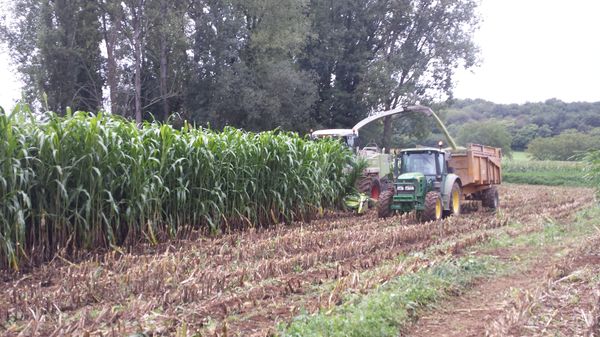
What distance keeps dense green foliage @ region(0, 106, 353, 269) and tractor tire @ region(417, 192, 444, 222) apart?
2.63 metres

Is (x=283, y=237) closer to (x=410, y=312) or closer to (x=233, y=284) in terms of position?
(x=233, y=284)

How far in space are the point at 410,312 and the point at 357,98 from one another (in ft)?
85.7

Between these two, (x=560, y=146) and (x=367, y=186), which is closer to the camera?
(x=367, y=186)

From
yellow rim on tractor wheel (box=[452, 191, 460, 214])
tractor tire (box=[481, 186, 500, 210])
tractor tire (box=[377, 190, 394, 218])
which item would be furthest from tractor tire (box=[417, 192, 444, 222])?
tractor tire (box=[481, 186, 500, 210])

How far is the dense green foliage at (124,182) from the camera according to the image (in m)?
6.72

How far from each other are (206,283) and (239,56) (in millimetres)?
21543

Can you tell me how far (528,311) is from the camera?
15.5ft

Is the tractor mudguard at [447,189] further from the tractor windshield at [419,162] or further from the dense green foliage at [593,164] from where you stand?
the dense green foliage at [593,164]

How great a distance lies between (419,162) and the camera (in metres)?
12.1

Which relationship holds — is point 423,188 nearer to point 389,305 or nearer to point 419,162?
point 419,162

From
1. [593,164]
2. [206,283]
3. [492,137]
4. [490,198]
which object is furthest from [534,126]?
[206,283]

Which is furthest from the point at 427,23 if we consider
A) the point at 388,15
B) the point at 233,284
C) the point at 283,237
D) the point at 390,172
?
the point at 233,284

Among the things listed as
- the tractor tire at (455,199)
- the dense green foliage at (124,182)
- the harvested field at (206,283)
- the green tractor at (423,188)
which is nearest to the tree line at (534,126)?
the tractor tire at (455,199)

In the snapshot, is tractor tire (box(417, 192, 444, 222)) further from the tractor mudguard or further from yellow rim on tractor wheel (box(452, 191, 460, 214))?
yellow rim on tractor wheel (box(452, 191, 460, 214))
